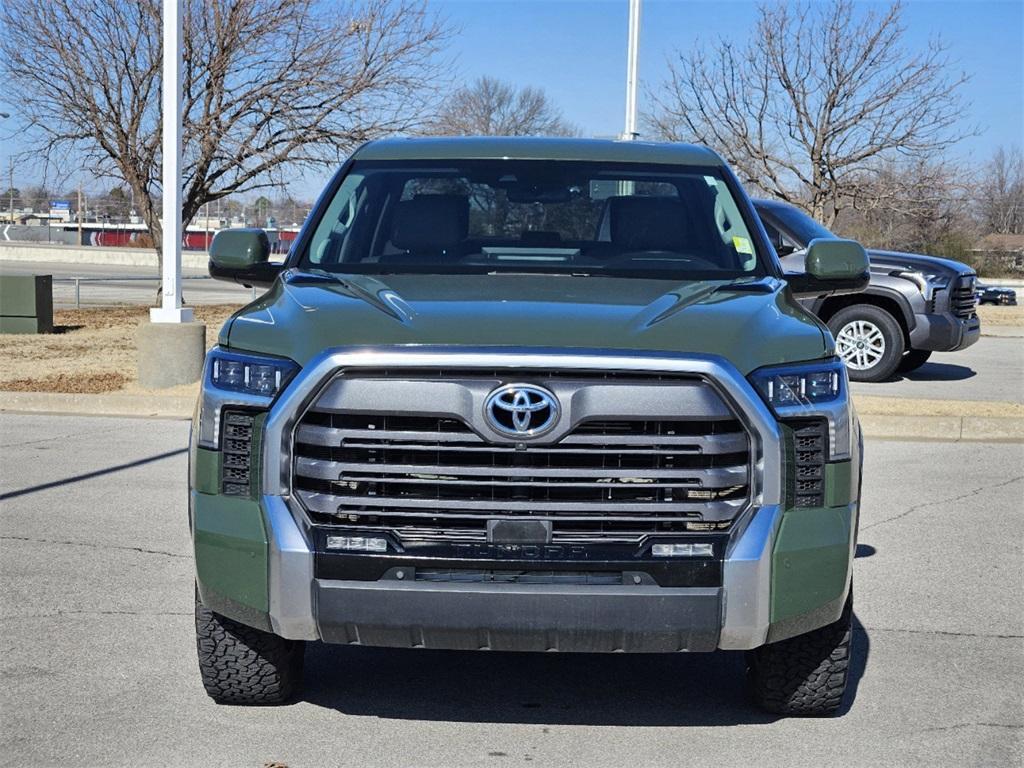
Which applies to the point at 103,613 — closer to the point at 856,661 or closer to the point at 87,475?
the point at 856,661

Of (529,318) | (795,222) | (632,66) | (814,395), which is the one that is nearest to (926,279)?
(795,222)

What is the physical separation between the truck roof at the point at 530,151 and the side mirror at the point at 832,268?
725 mm

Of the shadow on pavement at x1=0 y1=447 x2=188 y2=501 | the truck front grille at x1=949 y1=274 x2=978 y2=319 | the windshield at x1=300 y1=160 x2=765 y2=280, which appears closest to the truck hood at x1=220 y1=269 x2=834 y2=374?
the windshield at x1=300 y1=160 x2=765 y2=280

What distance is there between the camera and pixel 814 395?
161 inches

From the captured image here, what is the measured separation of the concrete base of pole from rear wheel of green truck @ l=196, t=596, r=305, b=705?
844 centimetres

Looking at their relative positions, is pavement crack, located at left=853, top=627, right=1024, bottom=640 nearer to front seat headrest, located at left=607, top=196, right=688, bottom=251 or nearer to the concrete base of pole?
front seat headrest, located at left=607, top=196, right=688, bottom=251

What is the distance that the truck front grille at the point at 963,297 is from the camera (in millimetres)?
15164

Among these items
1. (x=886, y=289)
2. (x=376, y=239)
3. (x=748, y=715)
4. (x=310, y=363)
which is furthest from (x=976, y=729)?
(x=886, y=289)

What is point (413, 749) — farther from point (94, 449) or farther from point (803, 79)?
point (803, 79)

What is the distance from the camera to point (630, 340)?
3.97 meters

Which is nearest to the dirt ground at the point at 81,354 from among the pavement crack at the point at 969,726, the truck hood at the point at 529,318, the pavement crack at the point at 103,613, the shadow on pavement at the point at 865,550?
the shadow on pavement at the point at 865,550

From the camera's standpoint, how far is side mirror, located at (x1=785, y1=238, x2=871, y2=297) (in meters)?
5.35

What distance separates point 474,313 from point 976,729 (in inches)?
83.2

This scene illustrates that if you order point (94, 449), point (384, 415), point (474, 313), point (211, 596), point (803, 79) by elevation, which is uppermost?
point (803, 79)
